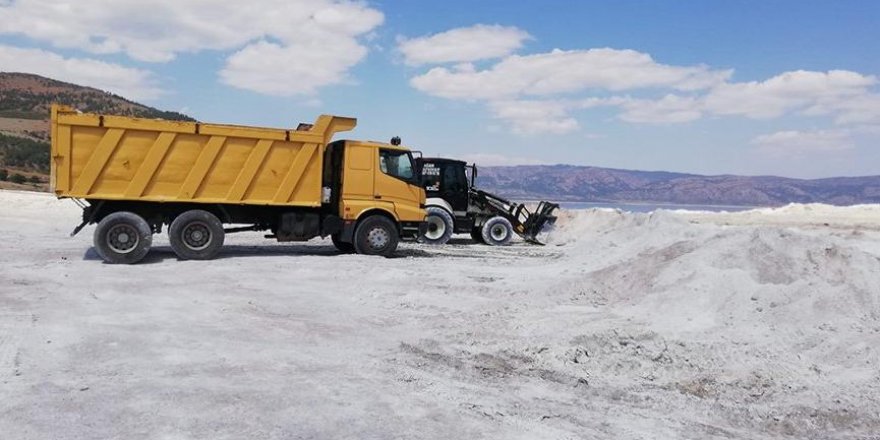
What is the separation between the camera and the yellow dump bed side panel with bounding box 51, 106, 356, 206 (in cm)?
1219

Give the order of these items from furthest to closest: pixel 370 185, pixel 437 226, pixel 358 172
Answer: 1. pixel 437 226
2. pixel 370 185
3. pixel 358 172

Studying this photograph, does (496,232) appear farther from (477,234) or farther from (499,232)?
(477,234)

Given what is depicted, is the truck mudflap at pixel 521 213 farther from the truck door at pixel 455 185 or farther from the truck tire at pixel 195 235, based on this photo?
the truck tire at pixel 195 235

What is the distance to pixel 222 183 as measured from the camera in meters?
13.1

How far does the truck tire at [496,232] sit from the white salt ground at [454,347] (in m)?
7.14

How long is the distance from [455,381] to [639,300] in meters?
4.34

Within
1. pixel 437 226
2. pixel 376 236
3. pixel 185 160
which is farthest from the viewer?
pixel 437 226

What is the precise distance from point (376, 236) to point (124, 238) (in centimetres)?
473

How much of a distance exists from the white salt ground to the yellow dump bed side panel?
142cm

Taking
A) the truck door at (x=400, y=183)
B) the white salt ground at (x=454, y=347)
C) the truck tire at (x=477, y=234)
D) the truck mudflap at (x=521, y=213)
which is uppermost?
the truck door at (x=400, y=183)

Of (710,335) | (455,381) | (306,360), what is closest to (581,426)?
(455,381)

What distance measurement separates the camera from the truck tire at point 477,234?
1997 cm

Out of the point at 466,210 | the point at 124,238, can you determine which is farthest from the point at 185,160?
the point at 466,210

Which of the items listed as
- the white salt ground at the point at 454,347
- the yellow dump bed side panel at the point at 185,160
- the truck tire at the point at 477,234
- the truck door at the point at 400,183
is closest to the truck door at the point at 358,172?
the truck door at the point at 400,183
